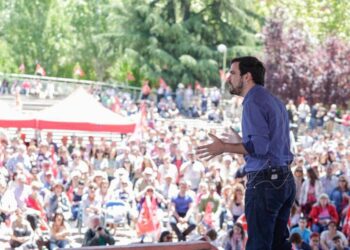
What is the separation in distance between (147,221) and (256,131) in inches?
351

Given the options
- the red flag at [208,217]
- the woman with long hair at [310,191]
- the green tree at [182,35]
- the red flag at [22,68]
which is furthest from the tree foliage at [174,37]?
the red flag at [208,217]

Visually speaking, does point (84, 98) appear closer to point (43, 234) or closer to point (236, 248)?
point (43, 234)

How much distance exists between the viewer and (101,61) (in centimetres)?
5159

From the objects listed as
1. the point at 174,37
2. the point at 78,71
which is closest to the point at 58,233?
the point at 174,37

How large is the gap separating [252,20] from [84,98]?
83.0ft

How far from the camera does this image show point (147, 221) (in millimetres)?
13508

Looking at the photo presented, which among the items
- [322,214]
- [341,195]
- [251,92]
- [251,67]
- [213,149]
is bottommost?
[322,214]

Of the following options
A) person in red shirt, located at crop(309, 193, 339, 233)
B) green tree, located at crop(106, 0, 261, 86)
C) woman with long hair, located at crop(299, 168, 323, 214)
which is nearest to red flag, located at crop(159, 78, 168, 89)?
green tree, located at crop(106, 0, 261, 86)

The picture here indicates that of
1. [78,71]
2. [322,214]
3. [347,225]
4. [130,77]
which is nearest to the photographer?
[347,225]

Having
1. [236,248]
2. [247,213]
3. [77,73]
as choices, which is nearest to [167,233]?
[236,248]

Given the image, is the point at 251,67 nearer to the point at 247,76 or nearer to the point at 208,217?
the point at 247,76

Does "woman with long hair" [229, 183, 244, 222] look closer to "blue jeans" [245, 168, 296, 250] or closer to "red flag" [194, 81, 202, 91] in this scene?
"blue jeans" [245, 168, 296, 250]

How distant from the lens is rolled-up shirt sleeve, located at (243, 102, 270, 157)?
473 cm

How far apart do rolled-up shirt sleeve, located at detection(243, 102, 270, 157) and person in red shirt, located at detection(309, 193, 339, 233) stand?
8687 millimetres
